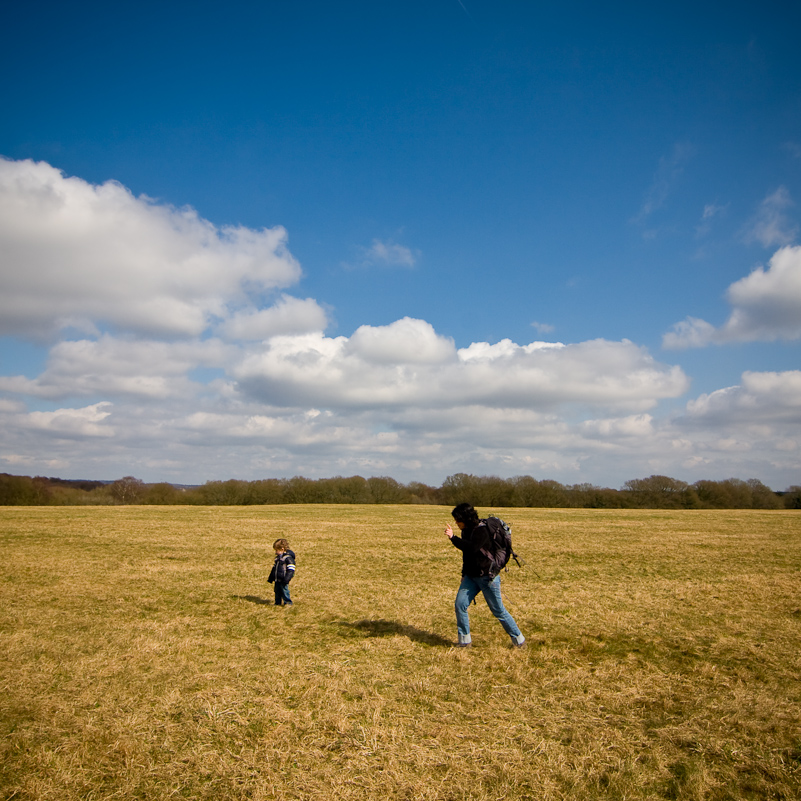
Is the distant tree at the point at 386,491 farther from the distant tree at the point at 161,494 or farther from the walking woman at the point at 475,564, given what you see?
the walking woman at the point at 475,564

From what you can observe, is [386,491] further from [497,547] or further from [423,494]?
[497,547]

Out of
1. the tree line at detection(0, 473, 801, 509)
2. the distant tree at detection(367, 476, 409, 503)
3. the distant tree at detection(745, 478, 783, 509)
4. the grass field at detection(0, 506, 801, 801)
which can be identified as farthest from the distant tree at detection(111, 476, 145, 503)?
the distant tree at detection(745, 478, 783, 509)

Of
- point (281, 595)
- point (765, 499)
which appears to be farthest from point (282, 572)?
point (765, 499)

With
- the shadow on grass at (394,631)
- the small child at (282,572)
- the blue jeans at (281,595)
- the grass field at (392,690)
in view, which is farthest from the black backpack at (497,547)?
the blue jeans at (281,595)

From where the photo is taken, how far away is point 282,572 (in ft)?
40.7

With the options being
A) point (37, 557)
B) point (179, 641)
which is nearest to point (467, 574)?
point (179, 641)

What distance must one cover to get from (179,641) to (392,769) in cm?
606

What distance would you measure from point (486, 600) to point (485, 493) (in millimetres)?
88462

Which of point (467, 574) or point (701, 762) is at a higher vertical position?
point (467, 574)

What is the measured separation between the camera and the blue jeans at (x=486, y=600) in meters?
8.45

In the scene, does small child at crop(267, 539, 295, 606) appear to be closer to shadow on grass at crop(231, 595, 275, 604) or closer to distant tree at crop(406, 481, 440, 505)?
shadow on grass at crop(231, 595, 275, 604)

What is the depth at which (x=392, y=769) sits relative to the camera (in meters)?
5.11

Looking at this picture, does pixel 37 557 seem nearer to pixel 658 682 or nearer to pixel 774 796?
pixel 658 682

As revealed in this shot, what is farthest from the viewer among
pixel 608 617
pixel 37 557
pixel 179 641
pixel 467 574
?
pixel 37 557
